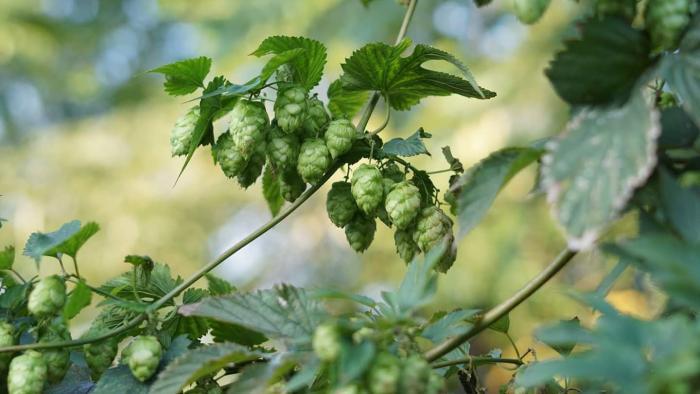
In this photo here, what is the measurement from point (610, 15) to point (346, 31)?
5.04 meters

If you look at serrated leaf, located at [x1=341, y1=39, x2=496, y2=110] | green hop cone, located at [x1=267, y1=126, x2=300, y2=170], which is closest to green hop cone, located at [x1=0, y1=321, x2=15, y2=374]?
green hop cone, located at [x1=267, y1=126, x2=300, y2=170]

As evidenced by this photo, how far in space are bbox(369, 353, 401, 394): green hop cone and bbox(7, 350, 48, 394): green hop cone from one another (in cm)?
29

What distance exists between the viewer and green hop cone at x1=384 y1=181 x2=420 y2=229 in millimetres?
699

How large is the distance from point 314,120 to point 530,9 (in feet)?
0.88

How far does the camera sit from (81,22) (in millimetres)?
8844

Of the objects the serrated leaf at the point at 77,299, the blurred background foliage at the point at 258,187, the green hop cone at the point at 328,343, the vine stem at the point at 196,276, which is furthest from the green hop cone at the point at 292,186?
the blurred background foliage at the point at 258,187

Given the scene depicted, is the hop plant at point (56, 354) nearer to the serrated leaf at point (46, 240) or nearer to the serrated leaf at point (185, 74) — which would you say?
the serrated leaf at point (46, 240)

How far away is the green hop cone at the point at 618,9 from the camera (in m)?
0.51

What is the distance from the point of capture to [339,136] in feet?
2.37

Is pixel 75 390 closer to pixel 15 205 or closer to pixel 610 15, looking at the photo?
pixel 610 15

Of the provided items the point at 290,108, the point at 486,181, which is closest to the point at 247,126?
the point at 290,108

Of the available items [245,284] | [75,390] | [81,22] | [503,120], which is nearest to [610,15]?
[75,390]

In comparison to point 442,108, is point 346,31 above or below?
above

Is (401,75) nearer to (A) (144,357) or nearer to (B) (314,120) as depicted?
(B) (314,120)
